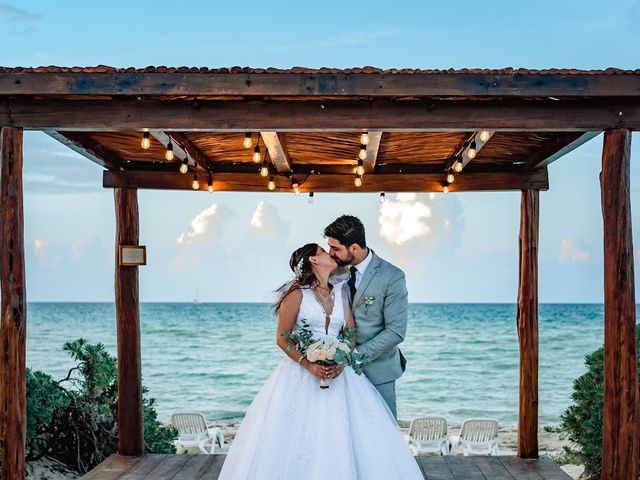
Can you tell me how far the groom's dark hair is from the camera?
497cm

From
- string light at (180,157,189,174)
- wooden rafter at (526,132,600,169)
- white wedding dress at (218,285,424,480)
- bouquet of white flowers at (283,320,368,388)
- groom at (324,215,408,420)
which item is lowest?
white wedding dress at (218,285,424,480)

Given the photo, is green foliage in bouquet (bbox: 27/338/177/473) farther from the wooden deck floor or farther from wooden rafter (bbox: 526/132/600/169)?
wooden rafter (bbox: 526/132/600/169)

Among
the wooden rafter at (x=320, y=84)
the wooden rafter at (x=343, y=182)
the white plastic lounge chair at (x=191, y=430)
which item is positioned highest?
the wooden rafter at (x=320, y=84)

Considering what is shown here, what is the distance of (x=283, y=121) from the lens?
17.1 feet

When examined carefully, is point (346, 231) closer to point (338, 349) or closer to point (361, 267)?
point (361, 267)

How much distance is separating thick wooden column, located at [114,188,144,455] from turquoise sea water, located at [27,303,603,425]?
56.4 ft

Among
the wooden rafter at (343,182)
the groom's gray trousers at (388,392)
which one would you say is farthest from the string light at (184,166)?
the groom's gray trousers at (388,392)

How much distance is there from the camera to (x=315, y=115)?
5.22 meters

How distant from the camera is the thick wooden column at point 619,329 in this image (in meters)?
4.96

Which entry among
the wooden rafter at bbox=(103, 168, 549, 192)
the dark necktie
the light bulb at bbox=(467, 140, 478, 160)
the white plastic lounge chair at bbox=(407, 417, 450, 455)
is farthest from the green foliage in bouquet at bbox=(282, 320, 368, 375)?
the white plastic lounge chair at bbox=(407, 417, 450, 455)

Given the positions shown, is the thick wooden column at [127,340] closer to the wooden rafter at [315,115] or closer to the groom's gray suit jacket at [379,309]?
the wooden rafter at [315,115]

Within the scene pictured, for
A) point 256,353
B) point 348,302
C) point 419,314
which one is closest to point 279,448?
point 348,302

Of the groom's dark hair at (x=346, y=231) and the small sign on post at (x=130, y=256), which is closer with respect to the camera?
the groom's dark hair at (x=346, y=231)

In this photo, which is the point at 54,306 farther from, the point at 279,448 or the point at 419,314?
the point at 279,448
